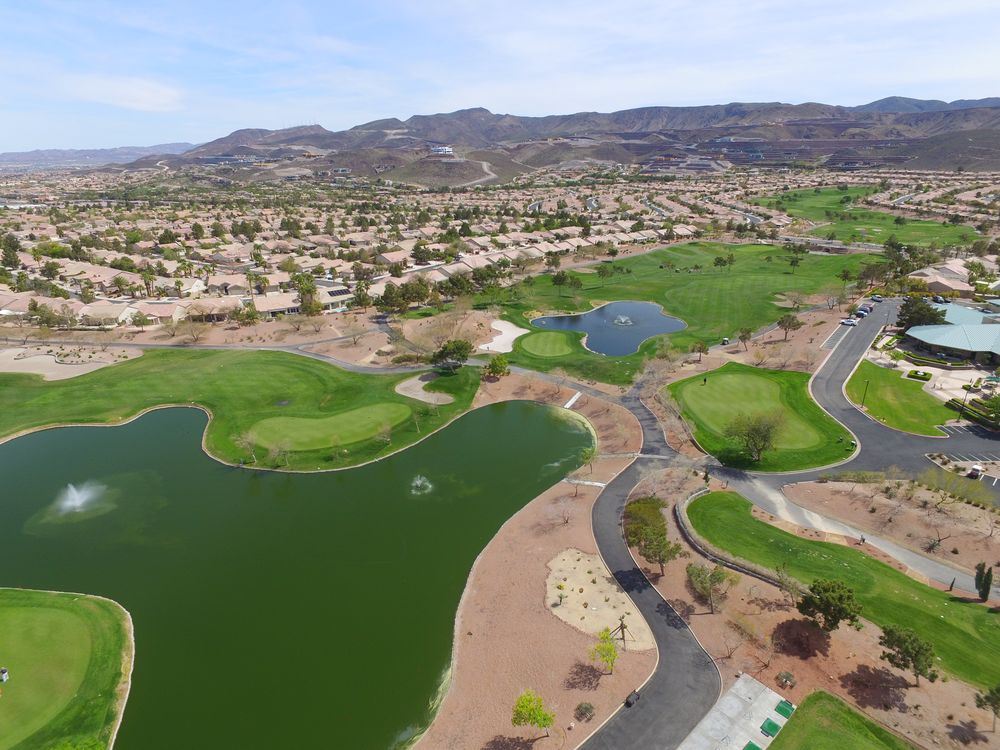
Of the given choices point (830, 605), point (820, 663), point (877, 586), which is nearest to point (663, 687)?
point (820, 663)

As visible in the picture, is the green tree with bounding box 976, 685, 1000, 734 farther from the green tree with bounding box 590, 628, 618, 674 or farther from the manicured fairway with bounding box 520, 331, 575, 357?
the manicured fairway with bounding box 520, 331, 575, 357

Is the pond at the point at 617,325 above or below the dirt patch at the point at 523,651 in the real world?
above

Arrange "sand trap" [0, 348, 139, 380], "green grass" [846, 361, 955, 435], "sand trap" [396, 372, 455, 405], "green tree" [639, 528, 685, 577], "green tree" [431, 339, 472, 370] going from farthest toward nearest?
"sand trap" [0, 348, 139, 380] → "green tree" [431, 339, 472, 370] → "sand trap" [396, 372, 455, 405] → "green grass" [846, 361, 955, 435] → "green tree" [639, 528, 685, 577]

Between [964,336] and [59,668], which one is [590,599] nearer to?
[59,668]

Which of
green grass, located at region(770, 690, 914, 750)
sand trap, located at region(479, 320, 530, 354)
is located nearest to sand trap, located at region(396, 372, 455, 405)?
sand trap, located at region(479, 320, 530, 354)

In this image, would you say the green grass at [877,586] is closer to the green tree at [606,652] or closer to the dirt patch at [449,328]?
the green tree at [606,652]

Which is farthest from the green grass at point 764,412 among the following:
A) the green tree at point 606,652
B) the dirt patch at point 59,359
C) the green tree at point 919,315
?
the dirt patch at point 59,359
